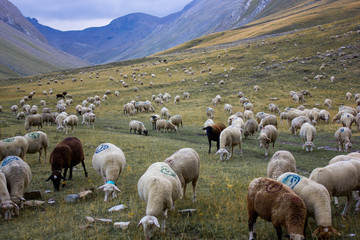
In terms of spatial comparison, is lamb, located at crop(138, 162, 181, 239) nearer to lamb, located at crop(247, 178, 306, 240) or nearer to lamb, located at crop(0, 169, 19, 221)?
lamb, located at crop(247, 178, 306, 240)

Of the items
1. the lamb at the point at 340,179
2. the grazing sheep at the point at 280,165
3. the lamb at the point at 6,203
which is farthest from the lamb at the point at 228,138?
the lamb at the point at 6,203

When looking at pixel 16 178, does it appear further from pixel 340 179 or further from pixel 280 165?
pixel 340 179

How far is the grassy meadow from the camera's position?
7141 millimetres

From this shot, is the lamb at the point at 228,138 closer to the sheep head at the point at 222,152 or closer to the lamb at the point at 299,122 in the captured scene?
→ the sheep head at the point at 222,152

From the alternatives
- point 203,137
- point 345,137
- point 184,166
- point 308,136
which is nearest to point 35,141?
point 184,166

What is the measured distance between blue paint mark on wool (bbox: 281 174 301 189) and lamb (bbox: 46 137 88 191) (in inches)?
318

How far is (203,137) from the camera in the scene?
23.5 metres

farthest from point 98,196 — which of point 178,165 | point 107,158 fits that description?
point 178,165

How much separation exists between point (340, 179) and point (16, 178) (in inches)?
414

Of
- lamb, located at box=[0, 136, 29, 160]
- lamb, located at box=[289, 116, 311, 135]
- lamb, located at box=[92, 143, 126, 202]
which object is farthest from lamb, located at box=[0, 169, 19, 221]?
lamb, located at box=[289, 116, 311, 135]

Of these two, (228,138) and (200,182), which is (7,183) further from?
(228,138)

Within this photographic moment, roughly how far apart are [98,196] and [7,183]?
308cm

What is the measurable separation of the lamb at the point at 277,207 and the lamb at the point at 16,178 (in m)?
7.36

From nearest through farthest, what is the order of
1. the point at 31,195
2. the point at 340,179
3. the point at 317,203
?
the point at 317,203, the point at 340,179, the point at 31,195
